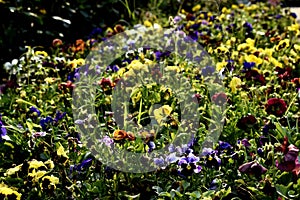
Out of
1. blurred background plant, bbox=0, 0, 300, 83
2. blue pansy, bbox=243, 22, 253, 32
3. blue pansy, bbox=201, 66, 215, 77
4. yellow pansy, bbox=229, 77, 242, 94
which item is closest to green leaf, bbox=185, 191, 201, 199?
yellow pansy, bbox=229, 77, 242, 94

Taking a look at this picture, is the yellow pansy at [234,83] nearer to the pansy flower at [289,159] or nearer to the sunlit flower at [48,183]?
the pansy flower at [289,159]

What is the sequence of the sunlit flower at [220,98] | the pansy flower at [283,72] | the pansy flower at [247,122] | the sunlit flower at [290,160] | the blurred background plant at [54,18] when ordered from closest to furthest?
the sunlit flower at [290,160], the pansy flower at [247,122], the sunlit flower at [220,98], the pansy flower at [283,72], the blurred background plant at [54,18]

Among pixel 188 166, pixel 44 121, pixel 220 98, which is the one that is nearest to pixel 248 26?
pixel 220 98

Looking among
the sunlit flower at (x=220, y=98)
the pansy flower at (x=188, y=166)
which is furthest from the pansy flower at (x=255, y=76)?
the pansy flower at (x=188, y=166)

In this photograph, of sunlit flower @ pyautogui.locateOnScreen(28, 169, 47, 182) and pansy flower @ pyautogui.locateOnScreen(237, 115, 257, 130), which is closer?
sunlit flower @ pyautogui.locateOnScreen(28, 169, 47, 182)

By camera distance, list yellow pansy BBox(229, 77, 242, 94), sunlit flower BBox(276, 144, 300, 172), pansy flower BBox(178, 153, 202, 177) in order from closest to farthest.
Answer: sunlit flower BBox(276, 144, 300, 172) → pansy flower BBox(178, 153, 202, 177) → yellow pansy BBox(229, 77, 242, 94)

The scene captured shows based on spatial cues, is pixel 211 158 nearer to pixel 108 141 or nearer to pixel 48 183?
pixel 108 141

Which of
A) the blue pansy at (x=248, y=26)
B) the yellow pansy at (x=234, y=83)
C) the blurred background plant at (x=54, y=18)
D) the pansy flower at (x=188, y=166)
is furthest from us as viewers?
the blurred background plant at (x=54, y=18)

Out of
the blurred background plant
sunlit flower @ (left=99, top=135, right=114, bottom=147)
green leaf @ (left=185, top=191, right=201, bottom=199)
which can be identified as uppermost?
the blurred background plant

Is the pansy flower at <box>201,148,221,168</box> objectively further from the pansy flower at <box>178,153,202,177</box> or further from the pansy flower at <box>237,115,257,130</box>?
the pansy flower at <box>237,115,257,130</box>
